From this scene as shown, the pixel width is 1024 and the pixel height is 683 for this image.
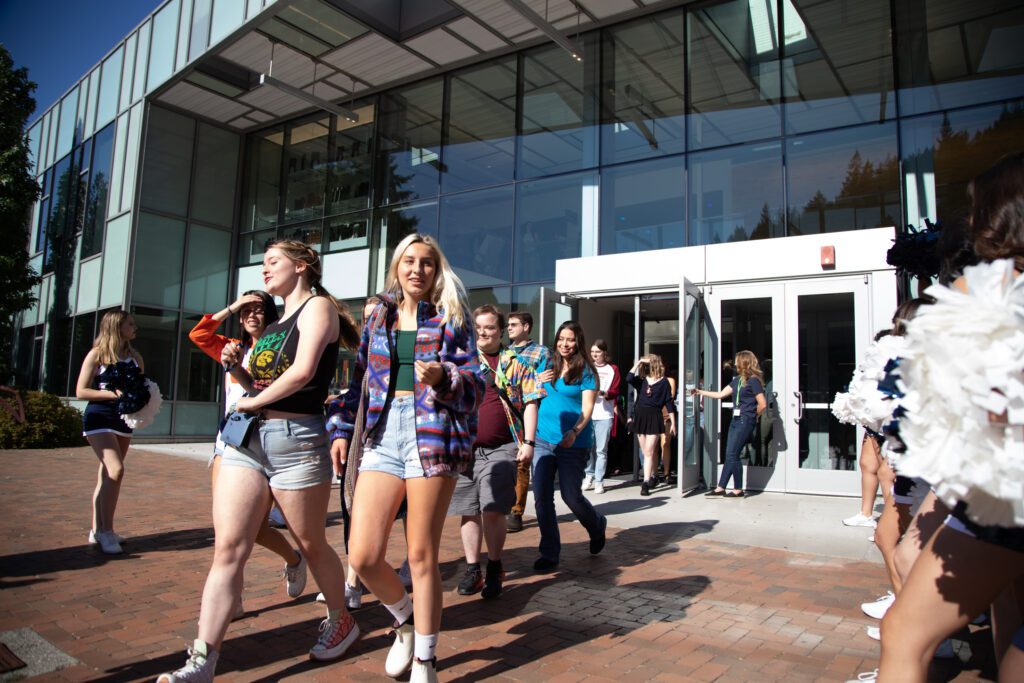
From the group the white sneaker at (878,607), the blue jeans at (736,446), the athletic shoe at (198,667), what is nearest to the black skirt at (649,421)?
the blue jeans at (736,446)

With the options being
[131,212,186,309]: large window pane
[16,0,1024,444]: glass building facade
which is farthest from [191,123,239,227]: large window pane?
[131,212,186,309]: large window pane

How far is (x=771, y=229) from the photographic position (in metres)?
10.5

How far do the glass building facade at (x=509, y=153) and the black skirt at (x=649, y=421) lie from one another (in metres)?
3.33

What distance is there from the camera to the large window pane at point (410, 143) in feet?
49.8

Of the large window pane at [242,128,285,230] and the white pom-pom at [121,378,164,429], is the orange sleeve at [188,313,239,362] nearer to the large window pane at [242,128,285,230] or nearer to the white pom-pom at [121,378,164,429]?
the white pom-pom at [121,378,164,429]

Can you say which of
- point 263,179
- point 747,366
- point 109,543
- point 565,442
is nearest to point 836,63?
point 747,366

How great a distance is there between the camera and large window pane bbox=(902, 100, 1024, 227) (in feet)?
29.7

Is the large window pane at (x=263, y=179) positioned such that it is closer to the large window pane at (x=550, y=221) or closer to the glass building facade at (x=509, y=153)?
the glass building facade at (x=509, y=153)

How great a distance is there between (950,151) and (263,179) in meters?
15.8

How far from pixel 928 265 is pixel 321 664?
3.55m

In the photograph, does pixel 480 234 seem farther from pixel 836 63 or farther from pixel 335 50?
pixel 836 63

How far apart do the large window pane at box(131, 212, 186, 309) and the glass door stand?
14.8 metres

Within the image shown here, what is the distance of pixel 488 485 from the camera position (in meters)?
4.29

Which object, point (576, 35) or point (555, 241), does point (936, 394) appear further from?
point (576, 35)
